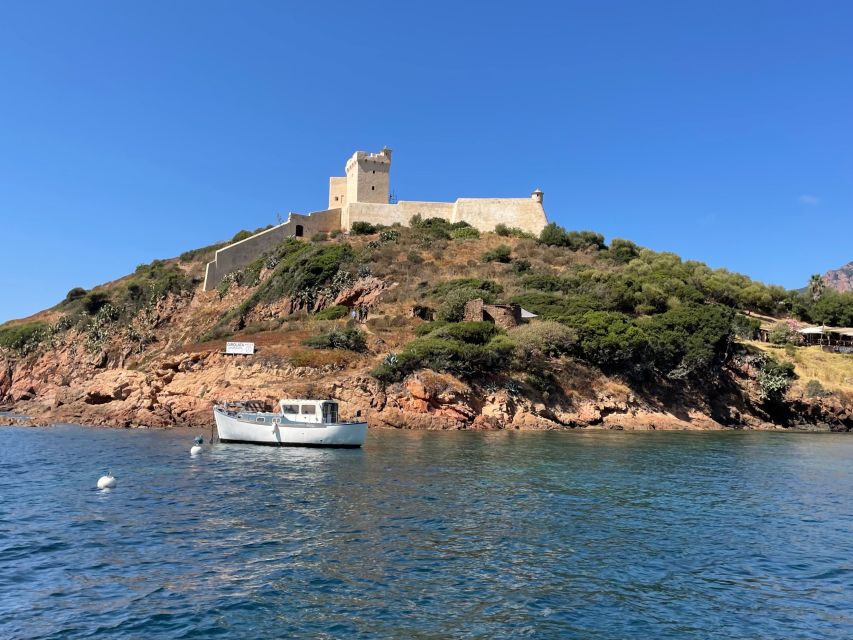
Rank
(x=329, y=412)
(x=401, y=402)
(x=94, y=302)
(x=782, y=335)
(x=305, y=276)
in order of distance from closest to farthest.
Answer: (x=329, y=412) < (x=401, y=402) < (x=782, y=335) < (x=305, y=276) < (x=94, y=302)

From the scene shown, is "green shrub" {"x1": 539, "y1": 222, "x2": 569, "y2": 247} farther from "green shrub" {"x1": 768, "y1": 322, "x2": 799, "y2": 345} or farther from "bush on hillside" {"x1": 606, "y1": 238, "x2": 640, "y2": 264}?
"green shrub" {"x1": 768, "y1": 322, "x2": 799, "y2": 345}

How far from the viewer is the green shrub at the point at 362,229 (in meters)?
73.2

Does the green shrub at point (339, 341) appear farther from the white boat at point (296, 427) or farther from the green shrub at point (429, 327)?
the white boat at point (296, 427)

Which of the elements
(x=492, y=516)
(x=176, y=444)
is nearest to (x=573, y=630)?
(x=492, y=516)

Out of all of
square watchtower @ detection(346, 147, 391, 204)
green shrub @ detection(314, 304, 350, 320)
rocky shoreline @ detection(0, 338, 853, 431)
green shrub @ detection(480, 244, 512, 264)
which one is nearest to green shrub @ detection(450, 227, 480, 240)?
green shrub @ detection(480, 244, 512, 264)

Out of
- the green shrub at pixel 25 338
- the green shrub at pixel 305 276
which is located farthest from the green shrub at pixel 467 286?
the green shrub at pixel 25 338

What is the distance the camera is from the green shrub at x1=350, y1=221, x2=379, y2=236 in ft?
240

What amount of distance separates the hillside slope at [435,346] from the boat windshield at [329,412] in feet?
27.9

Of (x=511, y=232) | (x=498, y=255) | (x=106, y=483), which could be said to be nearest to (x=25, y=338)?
(x=498, y=255)

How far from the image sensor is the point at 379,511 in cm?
1550

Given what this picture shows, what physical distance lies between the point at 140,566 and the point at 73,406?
119ft

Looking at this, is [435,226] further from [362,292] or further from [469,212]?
[362,292]

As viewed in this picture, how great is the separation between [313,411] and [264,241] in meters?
48.6

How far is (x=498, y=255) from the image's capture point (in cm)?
6512
